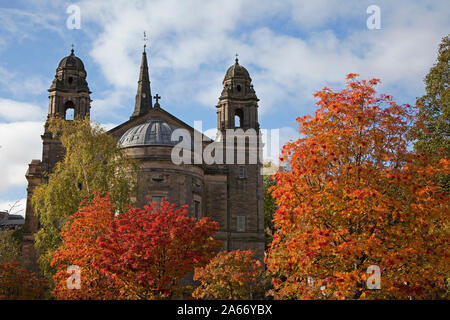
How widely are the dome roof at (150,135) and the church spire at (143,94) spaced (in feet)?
57.5

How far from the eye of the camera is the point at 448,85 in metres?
26.4

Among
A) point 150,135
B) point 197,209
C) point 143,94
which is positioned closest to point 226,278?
point 197,209

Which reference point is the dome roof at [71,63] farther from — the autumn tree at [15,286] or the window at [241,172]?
the autumn tree at [15,286]

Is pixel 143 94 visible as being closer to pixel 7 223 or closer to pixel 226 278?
pixel 226 278

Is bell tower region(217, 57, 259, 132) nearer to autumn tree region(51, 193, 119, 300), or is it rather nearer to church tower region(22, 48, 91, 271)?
church tower region(22, 48, 91, 271)

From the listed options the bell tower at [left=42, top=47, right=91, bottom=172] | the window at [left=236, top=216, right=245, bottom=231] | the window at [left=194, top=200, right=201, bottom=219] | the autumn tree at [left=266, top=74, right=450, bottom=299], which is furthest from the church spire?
the autumn tree at [left=266, top=74, right=450, bottom=299]

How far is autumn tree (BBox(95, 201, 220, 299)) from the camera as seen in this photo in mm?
18516

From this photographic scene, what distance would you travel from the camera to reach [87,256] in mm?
21250

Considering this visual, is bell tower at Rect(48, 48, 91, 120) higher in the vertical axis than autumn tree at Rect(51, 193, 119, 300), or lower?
higher

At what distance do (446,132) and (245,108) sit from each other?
66.0 ft

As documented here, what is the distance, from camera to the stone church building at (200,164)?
33.0 metres

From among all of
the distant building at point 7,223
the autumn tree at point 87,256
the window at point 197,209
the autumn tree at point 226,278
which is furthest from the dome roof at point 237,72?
the autumn tree at point 87,256
